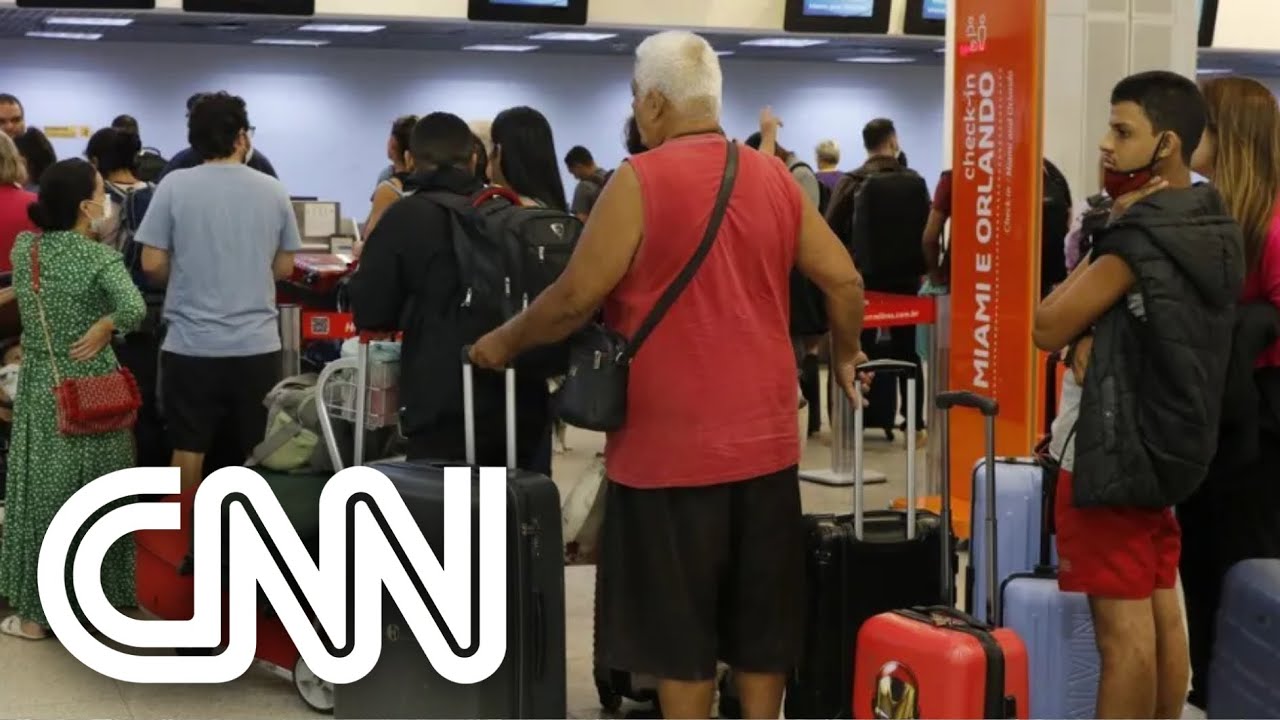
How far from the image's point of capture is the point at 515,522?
3.90 metres

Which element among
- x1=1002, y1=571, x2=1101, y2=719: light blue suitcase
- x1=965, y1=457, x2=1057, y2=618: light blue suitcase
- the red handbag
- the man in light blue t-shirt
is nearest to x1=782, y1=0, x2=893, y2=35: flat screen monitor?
the man in light blue t-shirt

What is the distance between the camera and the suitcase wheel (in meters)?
4.82

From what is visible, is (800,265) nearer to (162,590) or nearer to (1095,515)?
(1095,515)

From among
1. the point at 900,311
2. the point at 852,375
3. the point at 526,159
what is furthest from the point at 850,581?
the point at 900,311

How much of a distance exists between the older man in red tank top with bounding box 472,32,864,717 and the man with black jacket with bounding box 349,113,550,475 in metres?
0.81

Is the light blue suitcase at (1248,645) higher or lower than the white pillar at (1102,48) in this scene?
lower

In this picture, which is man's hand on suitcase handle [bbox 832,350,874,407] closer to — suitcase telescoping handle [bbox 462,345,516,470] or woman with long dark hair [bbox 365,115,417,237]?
suitcase telescoping handle [bbox 462,345,516,470]

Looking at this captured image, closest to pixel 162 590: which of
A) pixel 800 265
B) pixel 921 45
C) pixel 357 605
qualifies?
pixel 357 605

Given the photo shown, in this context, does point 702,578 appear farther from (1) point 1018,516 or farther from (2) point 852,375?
(1) point 1018,516

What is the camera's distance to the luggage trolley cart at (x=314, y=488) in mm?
4766

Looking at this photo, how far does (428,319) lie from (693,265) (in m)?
1.22

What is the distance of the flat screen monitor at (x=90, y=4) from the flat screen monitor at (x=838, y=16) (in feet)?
13.3

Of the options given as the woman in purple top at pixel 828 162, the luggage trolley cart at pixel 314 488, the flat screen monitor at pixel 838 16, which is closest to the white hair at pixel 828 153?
the woman in purple top at pixel 828 162

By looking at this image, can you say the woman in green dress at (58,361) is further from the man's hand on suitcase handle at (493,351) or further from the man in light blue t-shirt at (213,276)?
the man's hand on suitcase handle at (493,351)
